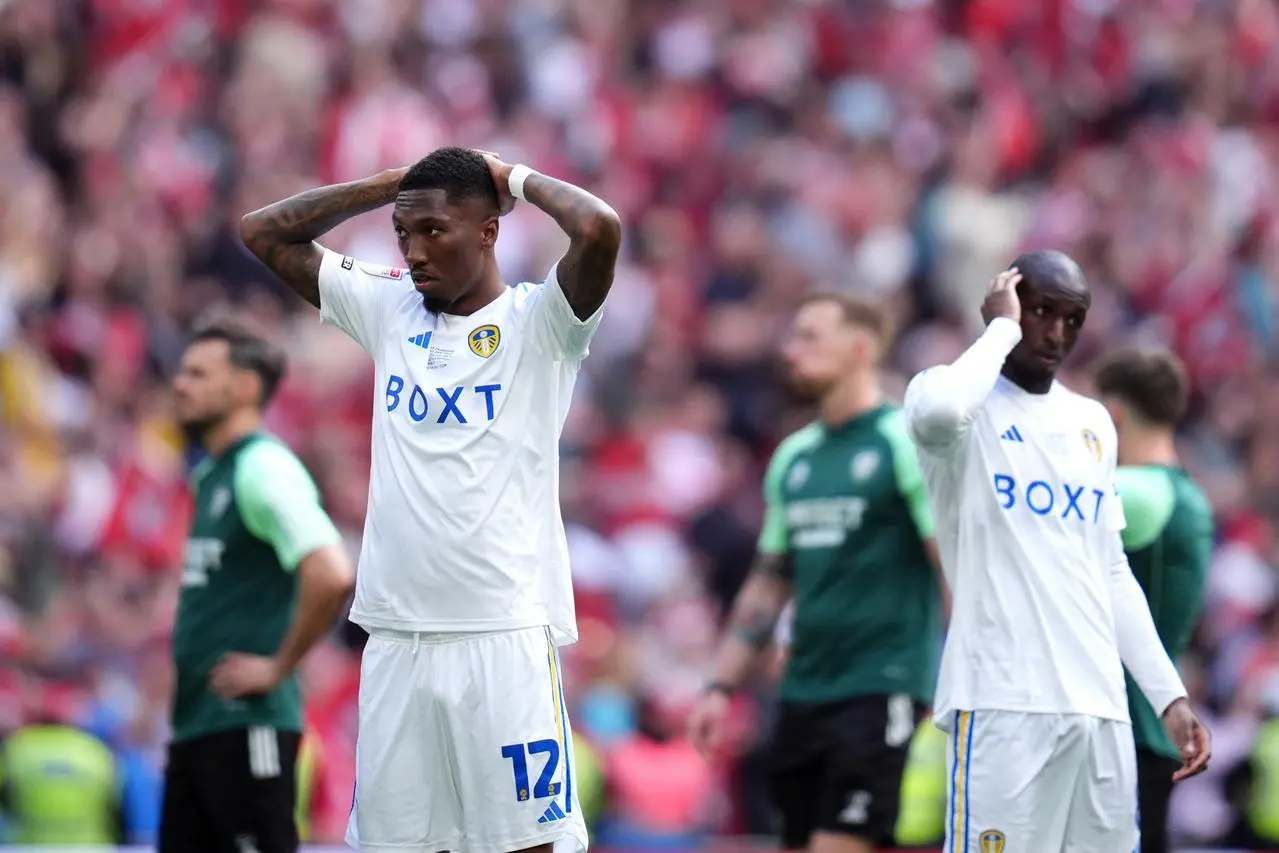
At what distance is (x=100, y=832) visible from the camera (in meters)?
11.5

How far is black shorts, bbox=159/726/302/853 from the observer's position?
7770 millimetres

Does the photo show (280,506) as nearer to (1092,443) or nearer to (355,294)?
(355,294)

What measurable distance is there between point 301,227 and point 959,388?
2.12 meters

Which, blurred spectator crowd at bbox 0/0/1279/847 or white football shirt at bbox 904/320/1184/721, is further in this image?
blurred spectator crowd at bbox 0/0/1279/847

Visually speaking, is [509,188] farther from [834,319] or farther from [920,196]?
[920,196]

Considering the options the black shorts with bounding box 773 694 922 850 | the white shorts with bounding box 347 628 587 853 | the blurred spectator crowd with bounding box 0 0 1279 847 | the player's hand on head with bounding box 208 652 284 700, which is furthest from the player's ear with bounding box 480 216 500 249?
the blurred spectator crowd with bounding box 0 0 1279 847

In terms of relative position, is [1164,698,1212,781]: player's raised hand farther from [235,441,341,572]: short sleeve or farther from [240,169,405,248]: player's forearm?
[235,441,341,572]: short sleeve

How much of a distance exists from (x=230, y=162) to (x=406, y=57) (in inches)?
85.0

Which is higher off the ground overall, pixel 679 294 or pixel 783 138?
pixel 783 138

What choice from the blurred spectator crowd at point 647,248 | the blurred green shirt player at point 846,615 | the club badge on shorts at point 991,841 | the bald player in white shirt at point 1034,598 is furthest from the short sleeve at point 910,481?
the blurred spectator crowd at point 647,248

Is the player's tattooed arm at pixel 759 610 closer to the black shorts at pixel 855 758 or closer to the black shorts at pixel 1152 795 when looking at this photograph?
the black shorts at pixel 855 758

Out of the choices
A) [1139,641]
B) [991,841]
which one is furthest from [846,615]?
[991,841]

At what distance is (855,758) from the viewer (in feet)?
27.0

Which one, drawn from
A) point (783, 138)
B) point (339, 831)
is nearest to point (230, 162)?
point (783, 138)
